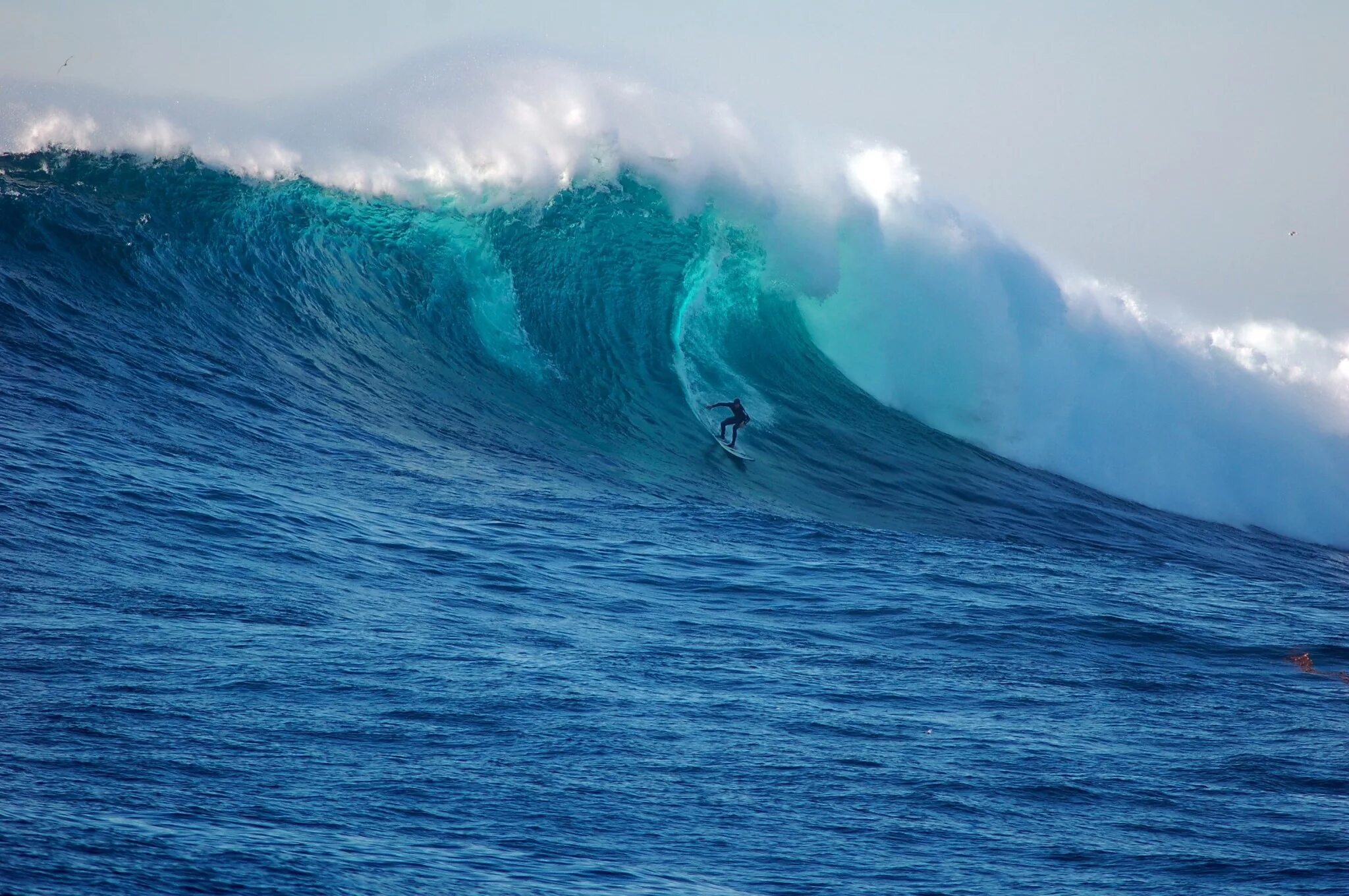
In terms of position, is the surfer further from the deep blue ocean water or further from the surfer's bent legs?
the deep blue ocean water

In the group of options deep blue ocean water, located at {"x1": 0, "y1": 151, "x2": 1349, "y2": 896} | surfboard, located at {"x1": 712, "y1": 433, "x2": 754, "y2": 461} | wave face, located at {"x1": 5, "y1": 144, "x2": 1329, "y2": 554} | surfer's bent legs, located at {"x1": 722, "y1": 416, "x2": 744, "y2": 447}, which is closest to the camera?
deep blue ocean water, located at {"x1": 0, "y1": 151, "x2": 1349, "y2": 896}

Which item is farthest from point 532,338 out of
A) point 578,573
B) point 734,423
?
point 578,573

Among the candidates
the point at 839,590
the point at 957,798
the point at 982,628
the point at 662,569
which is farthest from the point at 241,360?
the point at 957,798

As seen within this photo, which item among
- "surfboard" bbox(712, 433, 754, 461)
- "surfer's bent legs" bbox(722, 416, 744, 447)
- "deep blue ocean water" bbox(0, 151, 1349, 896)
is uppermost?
"surfer's bent legs" bbox(722, 416, 744, 447)

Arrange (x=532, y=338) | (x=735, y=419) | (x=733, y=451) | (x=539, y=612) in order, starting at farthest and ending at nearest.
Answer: (x=532, y=338), (x=735, y=419), (x=733, y=451), (x=539, y=612)

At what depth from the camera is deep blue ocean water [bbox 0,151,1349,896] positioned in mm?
4586

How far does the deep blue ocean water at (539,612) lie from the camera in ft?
15.0

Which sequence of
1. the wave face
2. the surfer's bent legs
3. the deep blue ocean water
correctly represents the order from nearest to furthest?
the deep blue ocean water
the wave face
the surfer's bent legs

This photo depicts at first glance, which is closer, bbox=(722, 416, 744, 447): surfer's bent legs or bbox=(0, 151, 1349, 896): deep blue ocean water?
bbox=(0, 151, 1349, 896): deep blue ocean water

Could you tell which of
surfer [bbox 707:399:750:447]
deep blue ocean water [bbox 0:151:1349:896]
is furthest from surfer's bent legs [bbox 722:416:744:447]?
deep blue ocean water [bbox 0:151:1349:896]

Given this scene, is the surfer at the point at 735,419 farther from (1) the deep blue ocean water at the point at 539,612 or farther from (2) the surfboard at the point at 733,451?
(1) the deep blue ocean water at the point at 539,612

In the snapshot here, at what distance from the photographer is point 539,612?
24.4 ft

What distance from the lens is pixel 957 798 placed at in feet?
17.1

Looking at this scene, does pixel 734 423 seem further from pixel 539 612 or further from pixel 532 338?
pixel 539 612
